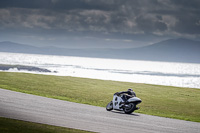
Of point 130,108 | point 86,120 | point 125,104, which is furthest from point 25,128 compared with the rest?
point 130,108

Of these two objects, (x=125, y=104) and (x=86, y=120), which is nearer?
(x=86, y=120)

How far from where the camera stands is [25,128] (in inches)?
528

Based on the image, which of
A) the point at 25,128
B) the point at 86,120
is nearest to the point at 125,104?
the point at 86,120

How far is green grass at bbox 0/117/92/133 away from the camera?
12859 millimetres

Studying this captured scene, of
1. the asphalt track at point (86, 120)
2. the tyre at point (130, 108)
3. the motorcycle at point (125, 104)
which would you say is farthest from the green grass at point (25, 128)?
the tyre at point (130, 108)

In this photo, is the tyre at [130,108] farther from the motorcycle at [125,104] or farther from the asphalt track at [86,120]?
the asphalt track at [86,120]

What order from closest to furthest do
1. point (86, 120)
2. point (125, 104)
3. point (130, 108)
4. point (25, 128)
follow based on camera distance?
point (25, 128)
point (86, 120)
point (130, 108)
point (125, 104)

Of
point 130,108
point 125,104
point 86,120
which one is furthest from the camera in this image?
point 125,104

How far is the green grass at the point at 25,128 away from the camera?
506 inches

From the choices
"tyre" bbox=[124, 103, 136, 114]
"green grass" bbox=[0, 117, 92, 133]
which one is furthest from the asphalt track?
"green grass" bbox=[0, 117, 92, 133]

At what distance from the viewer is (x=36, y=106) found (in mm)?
20156

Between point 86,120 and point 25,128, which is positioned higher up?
point 86,120

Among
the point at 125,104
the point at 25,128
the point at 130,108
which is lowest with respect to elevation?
the point at 25,128

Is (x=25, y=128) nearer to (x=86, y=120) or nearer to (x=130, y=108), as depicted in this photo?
(x=86, y=120)
